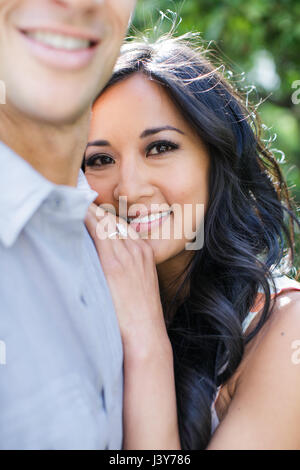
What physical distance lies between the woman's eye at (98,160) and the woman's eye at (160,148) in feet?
0.52

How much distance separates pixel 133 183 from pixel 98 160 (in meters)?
→ 0.22

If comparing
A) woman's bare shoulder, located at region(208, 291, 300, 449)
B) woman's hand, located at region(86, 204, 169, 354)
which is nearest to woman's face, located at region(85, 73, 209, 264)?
woman's hand, located at region(86, 204, 169, 354)

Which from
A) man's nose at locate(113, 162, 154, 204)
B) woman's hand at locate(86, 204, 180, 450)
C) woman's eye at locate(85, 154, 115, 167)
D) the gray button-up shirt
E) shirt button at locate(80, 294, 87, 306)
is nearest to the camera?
the gray button-up shirt

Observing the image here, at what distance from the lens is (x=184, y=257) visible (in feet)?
7.75

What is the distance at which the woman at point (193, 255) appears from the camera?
1679mm

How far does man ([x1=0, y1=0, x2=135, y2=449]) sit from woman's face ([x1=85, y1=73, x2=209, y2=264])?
0.77 meters

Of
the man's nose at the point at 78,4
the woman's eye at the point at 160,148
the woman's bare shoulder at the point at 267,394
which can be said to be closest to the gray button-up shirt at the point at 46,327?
the man's nose at the point at 78,4

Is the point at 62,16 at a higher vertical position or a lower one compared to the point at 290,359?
higher

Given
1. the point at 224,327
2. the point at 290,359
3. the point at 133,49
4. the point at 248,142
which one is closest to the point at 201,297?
the point at 224,327

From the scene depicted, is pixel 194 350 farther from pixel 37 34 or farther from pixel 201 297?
pixel 37 34

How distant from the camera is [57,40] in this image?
1229mm

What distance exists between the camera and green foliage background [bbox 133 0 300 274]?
4969 millimetres

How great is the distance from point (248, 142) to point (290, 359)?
102cm

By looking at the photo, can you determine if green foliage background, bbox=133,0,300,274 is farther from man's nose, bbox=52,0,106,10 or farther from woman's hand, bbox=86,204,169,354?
man's nose, bbox=52,0,106,10
